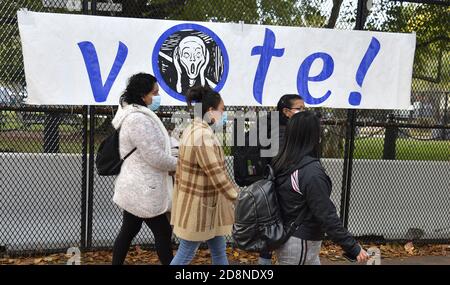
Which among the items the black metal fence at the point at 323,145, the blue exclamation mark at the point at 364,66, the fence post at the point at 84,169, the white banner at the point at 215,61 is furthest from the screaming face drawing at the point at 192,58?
the blue exclamation mark at the point at 364,66

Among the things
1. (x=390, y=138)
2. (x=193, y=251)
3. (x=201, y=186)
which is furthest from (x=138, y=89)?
(x=390, y=138)

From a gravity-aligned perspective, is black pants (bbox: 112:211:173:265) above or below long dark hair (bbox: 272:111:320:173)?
below

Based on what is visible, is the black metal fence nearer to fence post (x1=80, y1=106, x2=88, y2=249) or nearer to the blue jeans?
fence post (x1=80, y1=106, x2=88, y2=249)

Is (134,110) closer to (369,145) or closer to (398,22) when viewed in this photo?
(369,145)

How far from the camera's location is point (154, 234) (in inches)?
153

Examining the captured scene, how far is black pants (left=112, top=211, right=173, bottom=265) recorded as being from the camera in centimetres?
386

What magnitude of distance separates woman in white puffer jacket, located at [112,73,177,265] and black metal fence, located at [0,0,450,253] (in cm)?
123

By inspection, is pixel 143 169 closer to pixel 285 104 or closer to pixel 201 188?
pixel 201 188

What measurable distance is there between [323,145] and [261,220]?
2846mm

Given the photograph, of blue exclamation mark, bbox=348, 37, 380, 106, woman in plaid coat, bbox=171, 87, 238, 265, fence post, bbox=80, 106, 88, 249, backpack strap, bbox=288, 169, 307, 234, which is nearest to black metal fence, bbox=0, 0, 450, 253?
fence post, bbox=80, 106, 88, 249

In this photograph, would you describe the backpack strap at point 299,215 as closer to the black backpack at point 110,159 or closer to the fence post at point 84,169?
the black backpack at point 110,159
